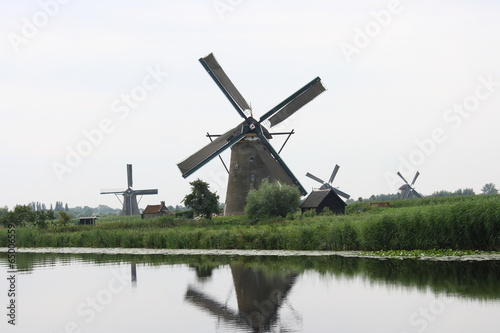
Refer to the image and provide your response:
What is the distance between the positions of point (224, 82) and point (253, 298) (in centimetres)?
3298

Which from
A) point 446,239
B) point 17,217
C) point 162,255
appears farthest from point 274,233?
point 17,217

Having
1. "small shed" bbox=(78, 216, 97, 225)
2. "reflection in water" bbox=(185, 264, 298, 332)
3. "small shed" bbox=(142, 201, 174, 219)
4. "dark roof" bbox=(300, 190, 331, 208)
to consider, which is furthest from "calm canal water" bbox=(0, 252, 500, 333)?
"small shed" bbox=(142, 201, 174, 219)

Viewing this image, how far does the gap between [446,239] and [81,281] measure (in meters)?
11.2

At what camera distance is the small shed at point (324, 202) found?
4556cm

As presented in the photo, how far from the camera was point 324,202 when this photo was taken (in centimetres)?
4578

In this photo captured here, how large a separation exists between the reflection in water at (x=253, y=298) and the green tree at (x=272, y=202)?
20.4 m

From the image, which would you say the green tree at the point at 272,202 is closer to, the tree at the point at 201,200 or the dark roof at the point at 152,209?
the tree at the point at 201,200

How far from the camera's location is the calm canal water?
14086 millimetres

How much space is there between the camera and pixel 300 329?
13383 mm

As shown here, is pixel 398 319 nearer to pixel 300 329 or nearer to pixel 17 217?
pixel 300 329

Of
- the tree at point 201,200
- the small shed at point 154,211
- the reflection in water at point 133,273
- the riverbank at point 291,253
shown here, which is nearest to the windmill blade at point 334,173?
the small shed at point 154,211

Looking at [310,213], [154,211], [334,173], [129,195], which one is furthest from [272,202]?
[129,195]

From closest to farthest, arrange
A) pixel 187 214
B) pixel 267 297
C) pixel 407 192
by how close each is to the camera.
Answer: pixel 267 297
pixel 187 214
pixel 407 192

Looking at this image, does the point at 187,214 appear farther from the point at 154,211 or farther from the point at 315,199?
the point at 154,211
